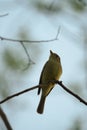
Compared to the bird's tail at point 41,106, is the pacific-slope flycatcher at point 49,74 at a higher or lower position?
higher

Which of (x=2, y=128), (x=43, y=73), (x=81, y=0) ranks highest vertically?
(x=81, y=0)

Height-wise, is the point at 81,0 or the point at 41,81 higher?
the point at 81,0

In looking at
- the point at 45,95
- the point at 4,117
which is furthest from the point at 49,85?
the point at 4,117

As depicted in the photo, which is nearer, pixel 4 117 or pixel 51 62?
pixel 4 117

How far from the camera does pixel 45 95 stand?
11.5 ft

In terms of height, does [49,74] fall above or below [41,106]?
above

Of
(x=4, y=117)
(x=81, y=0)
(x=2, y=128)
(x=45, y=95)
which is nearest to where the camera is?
(x=4, y=117)

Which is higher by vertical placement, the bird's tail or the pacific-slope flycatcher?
the pacific-slope flycatcher

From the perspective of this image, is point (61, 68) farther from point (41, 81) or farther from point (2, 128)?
point (2, 128)

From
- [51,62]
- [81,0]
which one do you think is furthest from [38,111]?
[81,0]

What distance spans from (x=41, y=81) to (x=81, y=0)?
3.31ft

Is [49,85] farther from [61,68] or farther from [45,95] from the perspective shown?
[61,68]

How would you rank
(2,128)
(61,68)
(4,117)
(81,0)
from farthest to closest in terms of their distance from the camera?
(61,68) < (81,0) < (2,128) < (4,117)

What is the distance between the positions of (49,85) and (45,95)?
23 centimetres
